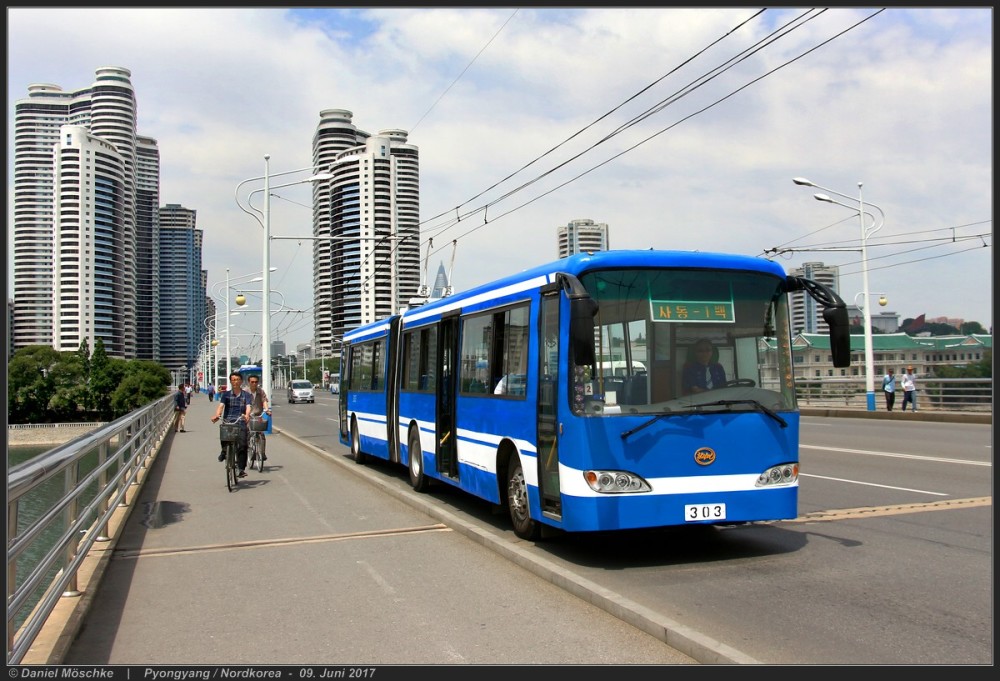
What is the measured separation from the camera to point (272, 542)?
366 inches

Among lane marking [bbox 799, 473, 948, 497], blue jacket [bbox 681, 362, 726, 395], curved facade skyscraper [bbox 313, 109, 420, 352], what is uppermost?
curved facade skyscraper [bbox 313, 109, 420, 352]

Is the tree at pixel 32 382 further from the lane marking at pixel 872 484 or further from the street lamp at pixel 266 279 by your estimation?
the lane marking at pixel 872 484

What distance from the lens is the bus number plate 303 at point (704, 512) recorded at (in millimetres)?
7452

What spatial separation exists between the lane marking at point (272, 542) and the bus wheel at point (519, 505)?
1061mm

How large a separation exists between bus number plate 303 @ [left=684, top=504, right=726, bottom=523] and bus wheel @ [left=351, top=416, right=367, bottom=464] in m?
11.1

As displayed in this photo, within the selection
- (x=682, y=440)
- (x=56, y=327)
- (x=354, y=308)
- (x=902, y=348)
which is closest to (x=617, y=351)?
(x=682, y=440)

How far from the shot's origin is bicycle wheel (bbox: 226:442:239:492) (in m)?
13.6

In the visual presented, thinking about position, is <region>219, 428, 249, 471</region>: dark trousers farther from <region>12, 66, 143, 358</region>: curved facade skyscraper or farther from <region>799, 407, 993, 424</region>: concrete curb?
<region>12, 66, 143, 358</region>: curved facade skyscraper

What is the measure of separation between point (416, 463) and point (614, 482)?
20.9ft

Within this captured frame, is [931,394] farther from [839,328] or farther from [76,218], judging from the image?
[76,218]

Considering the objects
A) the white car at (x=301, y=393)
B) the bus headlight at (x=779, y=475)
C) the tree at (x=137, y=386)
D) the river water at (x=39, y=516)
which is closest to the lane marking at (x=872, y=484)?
the bus headlight at (x=779, y=475)

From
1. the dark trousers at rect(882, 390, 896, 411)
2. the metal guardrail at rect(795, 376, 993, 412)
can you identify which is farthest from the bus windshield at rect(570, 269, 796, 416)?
the dark trousers at rect(882, 390, 896, 411)

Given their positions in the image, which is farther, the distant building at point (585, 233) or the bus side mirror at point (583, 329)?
the distant building at point (585, 233)

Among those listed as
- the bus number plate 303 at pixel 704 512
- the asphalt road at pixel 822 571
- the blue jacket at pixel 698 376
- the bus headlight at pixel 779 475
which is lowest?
the asphalt road at pixel 822 571
